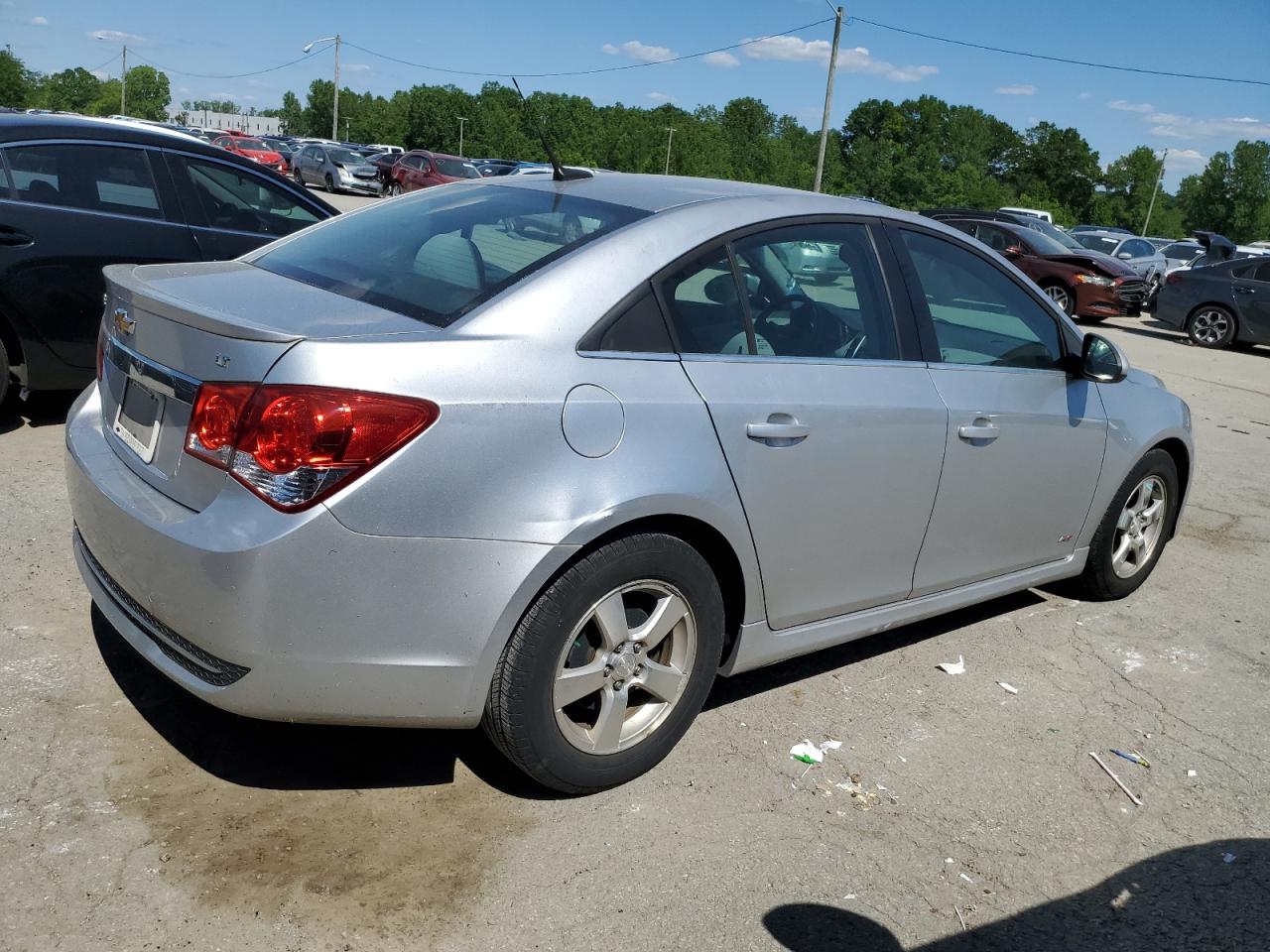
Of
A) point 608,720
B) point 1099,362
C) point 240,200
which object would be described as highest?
point 240,200

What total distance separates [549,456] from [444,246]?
0.99m

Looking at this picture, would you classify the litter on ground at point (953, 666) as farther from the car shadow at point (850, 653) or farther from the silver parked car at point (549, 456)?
the silver parked car at point (549, 456)

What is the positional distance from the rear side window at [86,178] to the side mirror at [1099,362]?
15.9ft

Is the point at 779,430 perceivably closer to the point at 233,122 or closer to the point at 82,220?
the point at 82,220

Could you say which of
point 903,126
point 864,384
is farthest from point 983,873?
point 903,126

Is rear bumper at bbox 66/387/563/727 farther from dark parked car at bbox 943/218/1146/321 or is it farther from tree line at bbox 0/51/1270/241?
tree line at bbox 0/51/1270/241

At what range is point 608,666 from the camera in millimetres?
3031

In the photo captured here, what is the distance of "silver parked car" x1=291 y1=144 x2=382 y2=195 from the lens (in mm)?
39719

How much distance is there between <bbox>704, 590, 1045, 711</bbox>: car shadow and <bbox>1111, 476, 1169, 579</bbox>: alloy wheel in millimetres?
411

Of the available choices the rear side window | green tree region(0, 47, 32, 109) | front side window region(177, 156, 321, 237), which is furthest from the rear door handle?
green tree region(0, 47, 32, 109)

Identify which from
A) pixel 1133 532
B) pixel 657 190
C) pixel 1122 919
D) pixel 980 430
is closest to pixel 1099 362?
pixel 980 430

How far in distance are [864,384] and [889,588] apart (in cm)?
73

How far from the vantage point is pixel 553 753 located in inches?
118

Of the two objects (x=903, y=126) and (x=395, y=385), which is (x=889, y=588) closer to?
(x=395, y=385)
